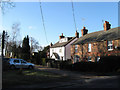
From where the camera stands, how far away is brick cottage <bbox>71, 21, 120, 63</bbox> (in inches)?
859

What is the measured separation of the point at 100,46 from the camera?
78.8ft

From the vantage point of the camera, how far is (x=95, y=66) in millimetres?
17969

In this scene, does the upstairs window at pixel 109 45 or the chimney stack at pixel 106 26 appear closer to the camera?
the upstairs window at pixel 109 45

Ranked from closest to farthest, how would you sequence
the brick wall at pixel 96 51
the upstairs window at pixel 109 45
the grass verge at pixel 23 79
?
the grass verge at pixel 23 79, the brick wall at pixel 96 51, the upstairs window at pixel 109 45

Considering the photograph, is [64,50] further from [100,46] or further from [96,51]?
[100,46]

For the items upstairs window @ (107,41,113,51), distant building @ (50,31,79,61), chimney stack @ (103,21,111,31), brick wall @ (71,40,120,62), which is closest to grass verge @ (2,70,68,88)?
brick wall @ (71,40,120,62)

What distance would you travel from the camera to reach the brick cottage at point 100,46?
71.6ft

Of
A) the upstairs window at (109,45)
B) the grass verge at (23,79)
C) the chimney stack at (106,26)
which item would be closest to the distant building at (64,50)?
the chimney stack at (106,26)

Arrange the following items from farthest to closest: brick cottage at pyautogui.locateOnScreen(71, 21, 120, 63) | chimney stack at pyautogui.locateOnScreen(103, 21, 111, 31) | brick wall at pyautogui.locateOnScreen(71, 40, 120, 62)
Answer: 1. chimney stack at pyautogui.locateOnScreen(103, 21, 111, 31)
2. brick cottage at pyautogui.locateOnScreen(71, 21, 120, 63)
3. brick wall at pyautogui.locateOnScreen(71, 40, 120, 62)

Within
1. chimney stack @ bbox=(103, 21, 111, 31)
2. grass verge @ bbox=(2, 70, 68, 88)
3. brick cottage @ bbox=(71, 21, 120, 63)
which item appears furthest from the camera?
chimney stack @ bbox=(103, 21, 111, 31)

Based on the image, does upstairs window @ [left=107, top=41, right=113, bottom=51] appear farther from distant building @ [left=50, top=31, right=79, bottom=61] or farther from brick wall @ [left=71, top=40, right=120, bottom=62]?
distant building @ [left=50, top=31, right=79, bottom=61]

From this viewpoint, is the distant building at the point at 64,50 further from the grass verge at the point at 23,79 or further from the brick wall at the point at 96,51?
the grass verge at the point at 23,79

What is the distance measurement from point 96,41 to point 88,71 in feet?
27.3

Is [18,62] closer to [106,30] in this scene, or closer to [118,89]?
[118,89]
